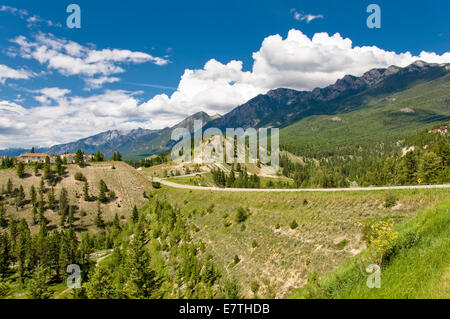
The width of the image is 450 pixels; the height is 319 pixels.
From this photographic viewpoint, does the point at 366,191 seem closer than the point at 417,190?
No

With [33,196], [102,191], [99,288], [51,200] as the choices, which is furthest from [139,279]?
[33,196]

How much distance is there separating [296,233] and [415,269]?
960 inches

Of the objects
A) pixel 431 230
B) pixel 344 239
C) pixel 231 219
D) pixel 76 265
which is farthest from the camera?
pixel 76 265

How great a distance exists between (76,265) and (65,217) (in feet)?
148

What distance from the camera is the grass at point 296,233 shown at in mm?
36253

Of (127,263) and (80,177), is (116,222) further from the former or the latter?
(127,263)

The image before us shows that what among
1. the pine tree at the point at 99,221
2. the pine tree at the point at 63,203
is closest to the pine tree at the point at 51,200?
the pine tree at the point at 63,203

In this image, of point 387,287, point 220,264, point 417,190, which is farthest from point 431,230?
point 220,264

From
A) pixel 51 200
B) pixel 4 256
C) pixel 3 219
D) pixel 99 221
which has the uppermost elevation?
pixel 51 200

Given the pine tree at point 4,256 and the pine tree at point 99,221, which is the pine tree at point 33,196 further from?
the pine tree at point 4,256

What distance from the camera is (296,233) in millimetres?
44750

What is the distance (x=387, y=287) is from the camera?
20.8 m

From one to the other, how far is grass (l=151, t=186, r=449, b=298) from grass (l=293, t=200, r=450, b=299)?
9.07 metres
